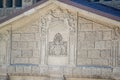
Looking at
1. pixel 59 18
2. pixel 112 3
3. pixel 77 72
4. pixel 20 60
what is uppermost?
pixel 112 3

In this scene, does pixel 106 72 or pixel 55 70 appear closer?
pixel 106 72

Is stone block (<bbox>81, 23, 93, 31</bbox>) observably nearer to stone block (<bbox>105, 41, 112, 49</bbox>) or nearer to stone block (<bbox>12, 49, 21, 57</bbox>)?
stone block (<bbox>105, 41, 112, 49</bbox>)

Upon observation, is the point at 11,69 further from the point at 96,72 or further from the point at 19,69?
the point at 96,72

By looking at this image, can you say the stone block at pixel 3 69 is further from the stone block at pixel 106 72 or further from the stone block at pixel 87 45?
the stone block at pixel 106 72

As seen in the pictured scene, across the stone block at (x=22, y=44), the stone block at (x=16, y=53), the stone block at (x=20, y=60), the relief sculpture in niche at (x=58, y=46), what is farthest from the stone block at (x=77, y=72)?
the stone block at (x=16, y=53)

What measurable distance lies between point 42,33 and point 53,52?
2.51ft

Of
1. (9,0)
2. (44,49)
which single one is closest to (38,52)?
(44,49)

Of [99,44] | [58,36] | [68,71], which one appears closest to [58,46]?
[58,36]

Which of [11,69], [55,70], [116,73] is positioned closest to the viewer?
[116,73]

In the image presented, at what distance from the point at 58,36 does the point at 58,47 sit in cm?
37

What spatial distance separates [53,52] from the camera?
1063 centimetres

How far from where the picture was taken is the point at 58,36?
1060 cm

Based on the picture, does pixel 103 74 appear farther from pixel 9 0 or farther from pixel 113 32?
pixel 9 0

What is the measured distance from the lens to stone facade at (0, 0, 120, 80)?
9922mm
